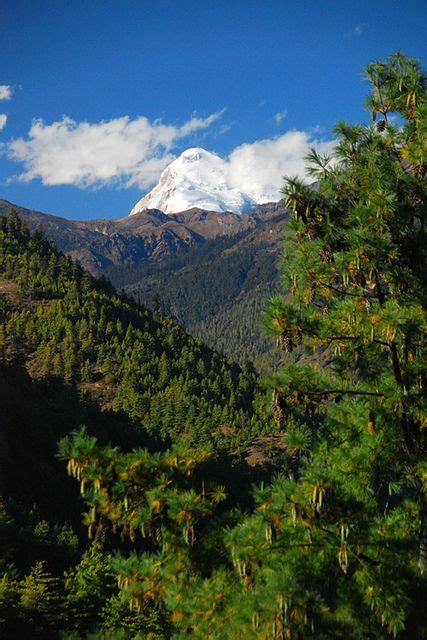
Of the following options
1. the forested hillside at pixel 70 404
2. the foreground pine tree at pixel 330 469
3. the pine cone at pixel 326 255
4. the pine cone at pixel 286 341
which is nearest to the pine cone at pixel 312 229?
the foreground pine tree at pixel 330 469

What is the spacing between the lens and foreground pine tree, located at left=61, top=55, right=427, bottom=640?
8.27 metres

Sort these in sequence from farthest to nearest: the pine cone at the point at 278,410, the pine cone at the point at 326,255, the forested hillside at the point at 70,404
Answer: the forested hillside at the point at 70,404 → the pine cone at the point at 326,255 → the pine cone at the point at 278,410

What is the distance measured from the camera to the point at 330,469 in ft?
33.1

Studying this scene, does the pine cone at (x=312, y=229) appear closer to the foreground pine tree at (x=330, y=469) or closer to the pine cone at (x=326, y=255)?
the foreground pine tree at (x=330, y=469)

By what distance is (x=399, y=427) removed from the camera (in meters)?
10.1

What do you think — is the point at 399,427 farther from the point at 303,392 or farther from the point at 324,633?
the point at 324,633

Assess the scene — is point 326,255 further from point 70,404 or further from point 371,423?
point 70,404

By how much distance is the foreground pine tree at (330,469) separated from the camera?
827 cm

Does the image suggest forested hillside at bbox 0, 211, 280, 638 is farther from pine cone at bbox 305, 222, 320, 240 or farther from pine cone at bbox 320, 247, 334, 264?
pine cone at bbox 305, 222, 320, 240

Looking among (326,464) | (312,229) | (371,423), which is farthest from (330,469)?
(312,229)

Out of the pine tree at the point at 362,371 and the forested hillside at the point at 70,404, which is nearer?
the pine tree at the point at 362,371

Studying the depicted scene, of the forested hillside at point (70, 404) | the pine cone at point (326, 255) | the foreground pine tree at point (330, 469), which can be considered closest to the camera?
the foreground pine tree at point (330, 469)

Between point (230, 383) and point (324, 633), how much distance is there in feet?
499

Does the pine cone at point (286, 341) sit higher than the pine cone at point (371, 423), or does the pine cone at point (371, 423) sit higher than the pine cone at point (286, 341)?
the pine cone at point (286, 341)
